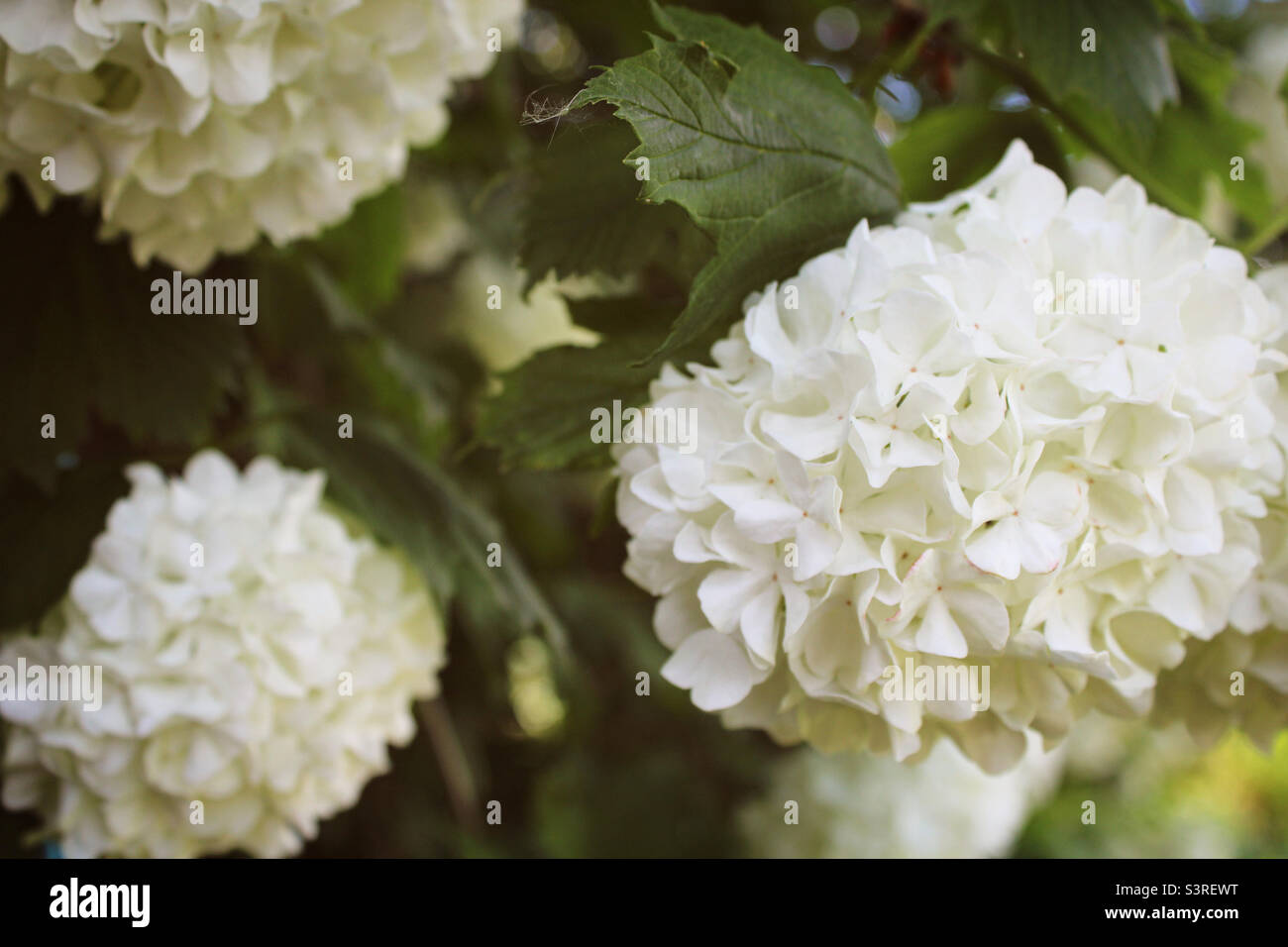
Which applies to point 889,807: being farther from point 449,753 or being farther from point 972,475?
point 972,475

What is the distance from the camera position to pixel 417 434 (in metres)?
1.33

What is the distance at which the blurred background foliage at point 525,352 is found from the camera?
0.88 m

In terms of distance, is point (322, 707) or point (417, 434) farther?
point (417, 434)

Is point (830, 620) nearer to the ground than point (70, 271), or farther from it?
nearer to the ground

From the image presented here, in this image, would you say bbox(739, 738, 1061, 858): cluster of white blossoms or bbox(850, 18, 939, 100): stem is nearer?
bbox(850, 18, 939, 100): stem

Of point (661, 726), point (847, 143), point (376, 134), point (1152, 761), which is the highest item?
point (376, 134)

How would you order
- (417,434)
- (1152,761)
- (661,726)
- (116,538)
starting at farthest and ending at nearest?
(1152,761), (661,726), (417,434), (116,538)

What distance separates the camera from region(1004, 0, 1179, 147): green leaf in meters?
0.91

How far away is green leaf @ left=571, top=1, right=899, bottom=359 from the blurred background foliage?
1.6 inches

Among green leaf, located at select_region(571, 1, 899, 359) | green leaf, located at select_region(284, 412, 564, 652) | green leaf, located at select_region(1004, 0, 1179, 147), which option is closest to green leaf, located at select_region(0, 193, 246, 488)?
green leaf, located at select_region(284, 412, 564, 652)

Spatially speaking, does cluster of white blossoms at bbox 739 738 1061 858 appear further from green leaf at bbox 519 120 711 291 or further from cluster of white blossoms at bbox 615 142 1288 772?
green leaf at bbox 519 120 711 291

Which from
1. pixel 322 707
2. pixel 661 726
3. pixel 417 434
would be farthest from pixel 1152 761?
pixel 322 707

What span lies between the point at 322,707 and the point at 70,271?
1.65 feet

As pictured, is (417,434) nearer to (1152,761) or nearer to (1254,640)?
(1254,640)
